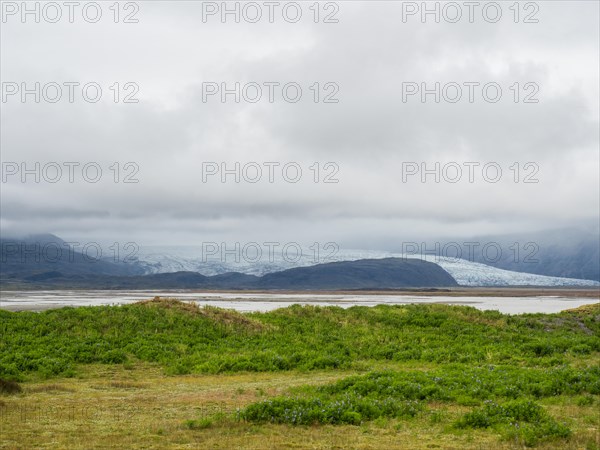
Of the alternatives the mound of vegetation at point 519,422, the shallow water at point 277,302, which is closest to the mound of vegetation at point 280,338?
the mound of vegetation at point 519,422

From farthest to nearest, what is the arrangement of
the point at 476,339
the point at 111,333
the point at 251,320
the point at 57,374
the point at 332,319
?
the point at 332,319
the point at 251,320
the point at 476,339
the point at 111,333
the point at 57,374

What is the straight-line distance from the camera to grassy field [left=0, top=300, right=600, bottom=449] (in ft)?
53.0

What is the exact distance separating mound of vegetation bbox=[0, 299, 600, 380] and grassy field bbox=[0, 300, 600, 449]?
14 centimetres

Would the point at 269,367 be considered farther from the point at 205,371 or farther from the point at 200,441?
the point at 200,441

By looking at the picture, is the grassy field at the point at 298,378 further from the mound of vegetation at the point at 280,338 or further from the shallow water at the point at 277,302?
the shallow water at the point at 277,302

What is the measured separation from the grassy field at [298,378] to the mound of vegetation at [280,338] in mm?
140

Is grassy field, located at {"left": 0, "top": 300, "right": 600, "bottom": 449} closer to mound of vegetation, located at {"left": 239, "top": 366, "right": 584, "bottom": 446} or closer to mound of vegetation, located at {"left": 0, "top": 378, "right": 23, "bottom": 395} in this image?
mound of vegetation, located at {"left": 239, "top": 366, "right": 584, "bottom": 446}

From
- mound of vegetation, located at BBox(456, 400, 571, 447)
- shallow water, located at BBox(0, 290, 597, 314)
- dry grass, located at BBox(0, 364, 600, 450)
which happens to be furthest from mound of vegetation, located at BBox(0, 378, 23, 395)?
shallow water, located at BBox(0, 290, 597, 314)

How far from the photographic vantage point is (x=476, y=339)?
132ft

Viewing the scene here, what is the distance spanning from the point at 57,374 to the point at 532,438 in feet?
74.5

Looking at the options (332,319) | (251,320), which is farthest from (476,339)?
(251,320)

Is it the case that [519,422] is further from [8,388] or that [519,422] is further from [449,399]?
[8,388]

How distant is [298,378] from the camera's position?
1112 inches

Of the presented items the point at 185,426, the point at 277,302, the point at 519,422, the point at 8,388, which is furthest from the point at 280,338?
the point at 277,302
